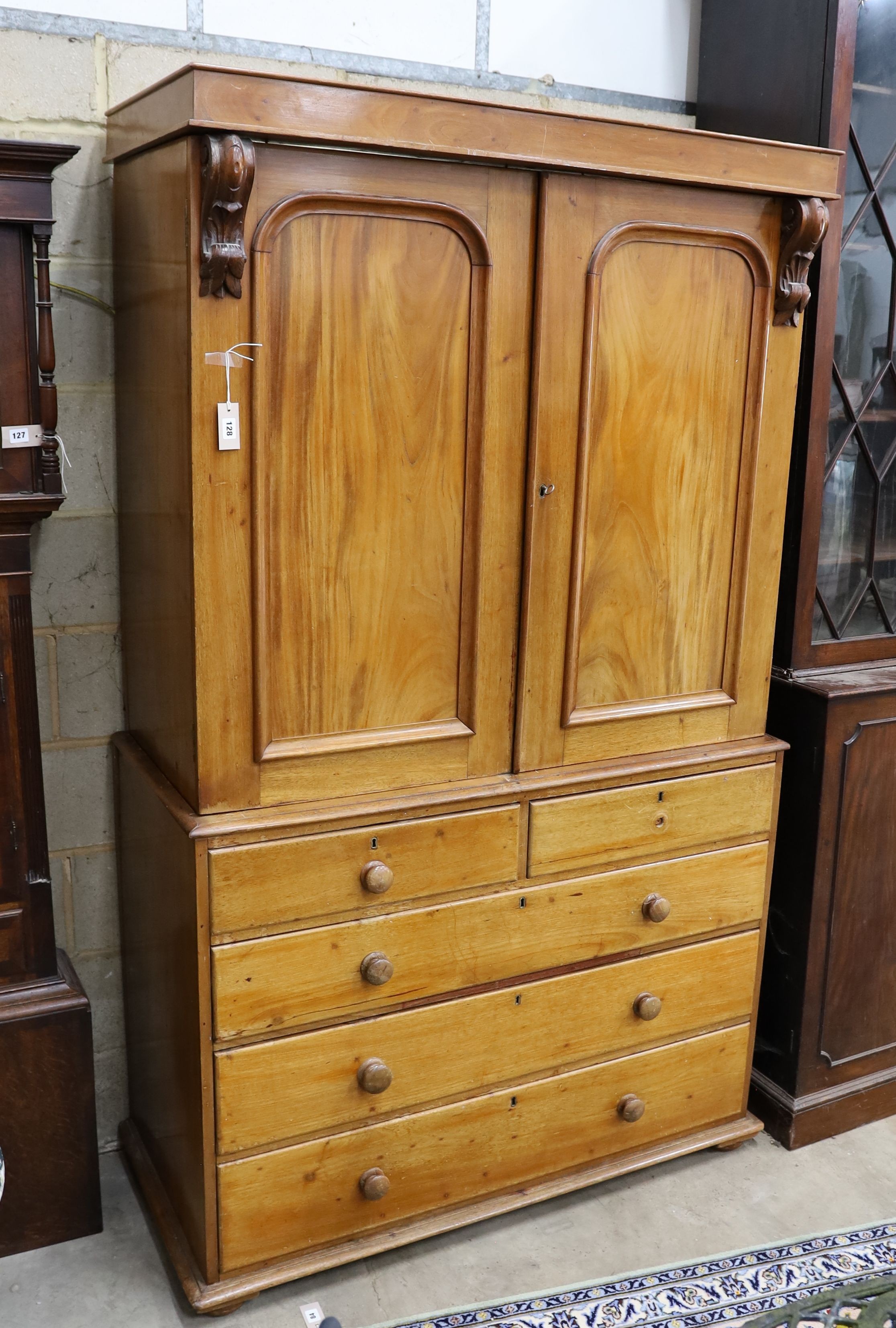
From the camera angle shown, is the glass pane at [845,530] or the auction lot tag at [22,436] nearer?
the auction lot tag at [22,436]

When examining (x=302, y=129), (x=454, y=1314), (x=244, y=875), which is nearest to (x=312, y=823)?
(x=244, y=875)

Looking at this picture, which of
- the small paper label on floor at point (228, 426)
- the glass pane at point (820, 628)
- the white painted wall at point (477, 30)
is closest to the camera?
the small paper label on floor at point (228, 426)

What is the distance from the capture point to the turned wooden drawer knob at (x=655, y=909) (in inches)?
88.4

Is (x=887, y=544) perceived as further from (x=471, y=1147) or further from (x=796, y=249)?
(x=471, y=1147)

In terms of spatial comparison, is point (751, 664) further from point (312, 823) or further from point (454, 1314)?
point (454, 1314)

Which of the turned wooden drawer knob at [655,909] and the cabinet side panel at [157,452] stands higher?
the cabinet side panel at [157,452]

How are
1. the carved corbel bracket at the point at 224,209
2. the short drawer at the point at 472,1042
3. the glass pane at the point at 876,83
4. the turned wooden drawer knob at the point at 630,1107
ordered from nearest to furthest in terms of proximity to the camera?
the carved corbel bracket at the point at 224,209
the short drawer at the point at 472,1042
the glass pane at the point at 876,83
the turned wooden drawer knob at the point at 630,1107

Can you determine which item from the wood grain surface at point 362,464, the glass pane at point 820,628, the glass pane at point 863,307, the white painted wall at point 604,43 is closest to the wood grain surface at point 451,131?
the wood grain surface at point 362,464

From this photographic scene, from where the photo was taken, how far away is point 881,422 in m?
2.41

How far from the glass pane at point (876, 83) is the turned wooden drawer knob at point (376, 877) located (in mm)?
1630

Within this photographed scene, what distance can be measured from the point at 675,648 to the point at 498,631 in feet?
1.26

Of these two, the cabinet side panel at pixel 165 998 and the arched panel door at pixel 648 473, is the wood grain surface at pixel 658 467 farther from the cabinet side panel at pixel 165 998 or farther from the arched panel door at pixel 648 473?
the cabinet side panel at pixel 165 998

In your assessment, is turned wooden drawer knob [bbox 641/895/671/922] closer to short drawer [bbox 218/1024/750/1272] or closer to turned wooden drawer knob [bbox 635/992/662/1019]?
turned wooden drawer knob [bbox 635/992/662/1019]

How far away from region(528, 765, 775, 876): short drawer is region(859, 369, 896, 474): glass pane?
2.26 feet
